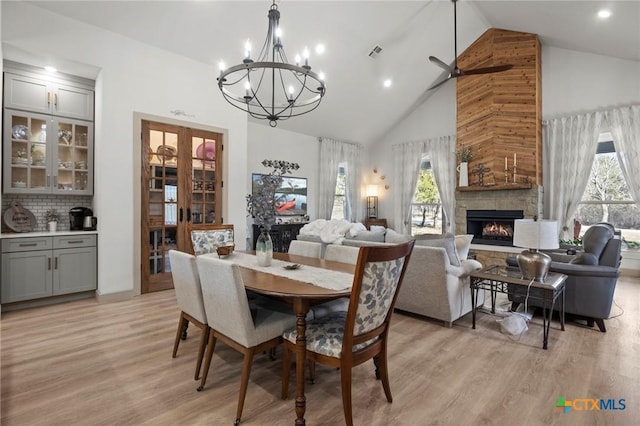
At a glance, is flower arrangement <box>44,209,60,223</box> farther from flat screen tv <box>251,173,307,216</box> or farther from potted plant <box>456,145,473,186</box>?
potted plant <box>456,145,473,186</box>

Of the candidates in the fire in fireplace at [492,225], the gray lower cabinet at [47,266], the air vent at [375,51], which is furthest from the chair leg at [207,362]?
the fire in fireplace at [492,225]

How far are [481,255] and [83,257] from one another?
6.56 metres

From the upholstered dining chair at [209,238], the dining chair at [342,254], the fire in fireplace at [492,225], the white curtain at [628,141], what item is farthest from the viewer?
the fire in fireplace at [492,225]

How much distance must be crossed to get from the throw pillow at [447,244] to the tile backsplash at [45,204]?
4.43 metres

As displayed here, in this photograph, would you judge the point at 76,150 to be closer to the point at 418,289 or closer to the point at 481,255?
the point at 418,289

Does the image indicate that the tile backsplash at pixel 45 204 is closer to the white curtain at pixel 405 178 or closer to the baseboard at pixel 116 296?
the baseboard at pixel 116 296

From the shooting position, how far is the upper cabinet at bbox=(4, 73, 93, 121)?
3611 mm

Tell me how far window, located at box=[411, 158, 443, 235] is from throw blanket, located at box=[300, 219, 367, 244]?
4305mm

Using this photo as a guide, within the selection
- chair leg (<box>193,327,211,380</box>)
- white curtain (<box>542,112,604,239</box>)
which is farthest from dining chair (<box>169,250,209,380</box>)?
white curtain (<box>542,112,604,239</box>)

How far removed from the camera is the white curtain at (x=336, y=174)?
298 inches

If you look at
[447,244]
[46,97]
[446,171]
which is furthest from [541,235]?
[46,97]

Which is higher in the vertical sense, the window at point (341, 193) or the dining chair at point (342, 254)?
the window at point (341, 193)

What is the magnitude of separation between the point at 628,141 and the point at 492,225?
2.50 meters

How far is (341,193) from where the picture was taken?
8.14 metres
